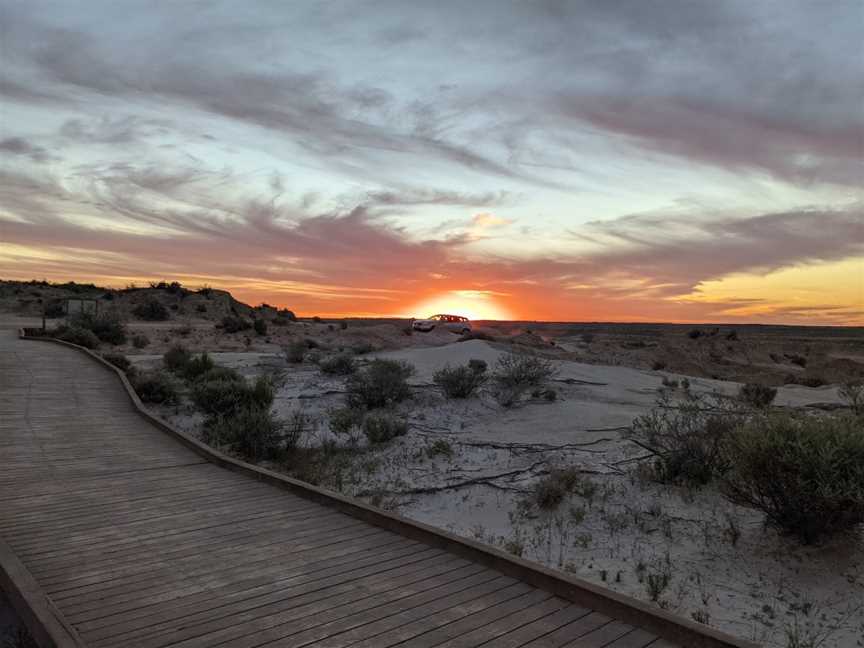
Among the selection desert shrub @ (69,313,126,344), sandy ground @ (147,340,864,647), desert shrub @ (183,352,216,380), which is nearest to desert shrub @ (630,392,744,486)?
sandy ground @ (147,340,864,647)

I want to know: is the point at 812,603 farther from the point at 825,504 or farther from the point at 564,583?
the point at 564,583

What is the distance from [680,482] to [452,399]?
796 centimetres

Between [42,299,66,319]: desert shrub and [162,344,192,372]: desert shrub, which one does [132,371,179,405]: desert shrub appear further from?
[42,299,66,319]: desert shrub

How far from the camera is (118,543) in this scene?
5652 millimetres

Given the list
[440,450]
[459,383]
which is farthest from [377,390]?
[440,450]

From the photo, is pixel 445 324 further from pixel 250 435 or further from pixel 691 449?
pixel 691 449

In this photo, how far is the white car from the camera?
5093 cm

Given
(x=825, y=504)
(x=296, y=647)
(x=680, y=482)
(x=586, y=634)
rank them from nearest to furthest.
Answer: (x=296, y=647) < (x=586, y=634) < (x=825, y=504) < (x=680, y=482)

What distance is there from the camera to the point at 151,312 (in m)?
55.1

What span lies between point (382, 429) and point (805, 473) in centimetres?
818

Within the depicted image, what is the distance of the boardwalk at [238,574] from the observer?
4.10 metres

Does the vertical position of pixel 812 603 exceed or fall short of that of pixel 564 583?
it falls short

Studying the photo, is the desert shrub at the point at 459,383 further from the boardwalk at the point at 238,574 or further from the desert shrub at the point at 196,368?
the boardwalk at the point at 238,574

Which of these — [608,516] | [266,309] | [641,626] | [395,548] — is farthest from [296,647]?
[266,309]
